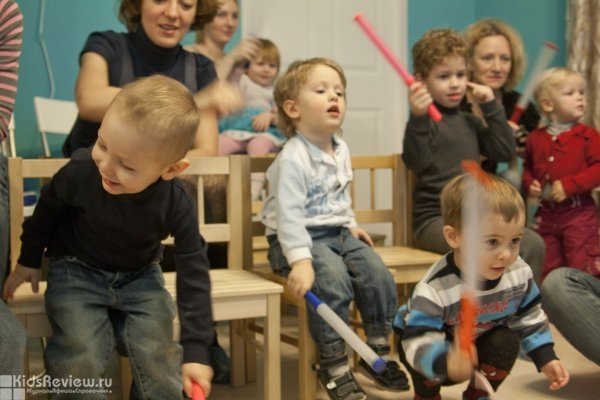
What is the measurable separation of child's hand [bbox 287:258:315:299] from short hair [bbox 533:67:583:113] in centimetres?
112

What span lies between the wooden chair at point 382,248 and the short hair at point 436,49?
0.93ft

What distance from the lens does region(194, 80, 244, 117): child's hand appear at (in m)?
1.69

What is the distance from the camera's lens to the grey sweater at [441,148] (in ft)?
7.18

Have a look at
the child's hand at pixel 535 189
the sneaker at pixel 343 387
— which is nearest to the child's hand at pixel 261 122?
the child's hand at pixel 535 189

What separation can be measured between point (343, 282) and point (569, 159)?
1006 mm

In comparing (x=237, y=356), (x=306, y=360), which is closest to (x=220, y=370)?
(x=237, y=356)

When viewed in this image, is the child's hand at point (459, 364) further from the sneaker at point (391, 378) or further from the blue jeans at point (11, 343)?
the blue jeans at point (11, 343)

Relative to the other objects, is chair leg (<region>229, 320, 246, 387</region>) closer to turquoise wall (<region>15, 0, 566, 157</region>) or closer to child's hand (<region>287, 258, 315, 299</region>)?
child's hand (<region>287, 258, 315, 299</region>)

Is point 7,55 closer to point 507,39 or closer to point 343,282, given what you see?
point 343,282

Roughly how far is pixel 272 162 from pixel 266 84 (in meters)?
1.12

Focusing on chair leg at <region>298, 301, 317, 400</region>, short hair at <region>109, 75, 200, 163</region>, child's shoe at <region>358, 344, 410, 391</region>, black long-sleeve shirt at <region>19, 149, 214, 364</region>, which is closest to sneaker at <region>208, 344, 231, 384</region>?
chair leg at <region>298, 301, 317, 400</region>

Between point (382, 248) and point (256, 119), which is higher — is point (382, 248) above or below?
below

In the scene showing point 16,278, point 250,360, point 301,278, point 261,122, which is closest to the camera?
point 16,278

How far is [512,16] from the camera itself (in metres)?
3.58
